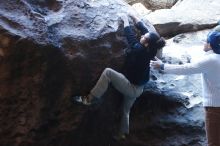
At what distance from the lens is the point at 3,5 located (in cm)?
365

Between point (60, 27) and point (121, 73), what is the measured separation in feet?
2.62

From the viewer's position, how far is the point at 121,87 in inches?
157

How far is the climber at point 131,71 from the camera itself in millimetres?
3857

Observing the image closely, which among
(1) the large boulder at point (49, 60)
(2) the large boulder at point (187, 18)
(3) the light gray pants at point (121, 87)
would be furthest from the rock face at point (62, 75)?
(2) the large boulder at point (187, 18)

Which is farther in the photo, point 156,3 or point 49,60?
point 156,3

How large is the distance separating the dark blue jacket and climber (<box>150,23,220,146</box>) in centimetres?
17

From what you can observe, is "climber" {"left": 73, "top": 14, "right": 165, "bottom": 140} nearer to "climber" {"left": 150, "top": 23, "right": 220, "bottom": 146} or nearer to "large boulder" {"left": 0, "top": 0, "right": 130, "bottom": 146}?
"large boulder" {"left": 0, "top": 0, "right": 130, "bottom": 146}

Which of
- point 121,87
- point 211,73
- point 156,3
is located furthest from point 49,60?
point 156,3

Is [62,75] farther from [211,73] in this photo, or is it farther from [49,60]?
[211,73]

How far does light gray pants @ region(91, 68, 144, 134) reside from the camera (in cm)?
384

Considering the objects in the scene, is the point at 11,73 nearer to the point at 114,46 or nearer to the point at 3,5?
the point at 3,5

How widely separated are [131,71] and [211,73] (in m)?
0.81

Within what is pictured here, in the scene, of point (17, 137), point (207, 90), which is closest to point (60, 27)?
point (17, 137)

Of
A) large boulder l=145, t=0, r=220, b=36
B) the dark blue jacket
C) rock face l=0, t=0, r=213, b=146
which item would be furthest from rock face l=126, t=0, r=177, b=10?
the dark blue jacket
